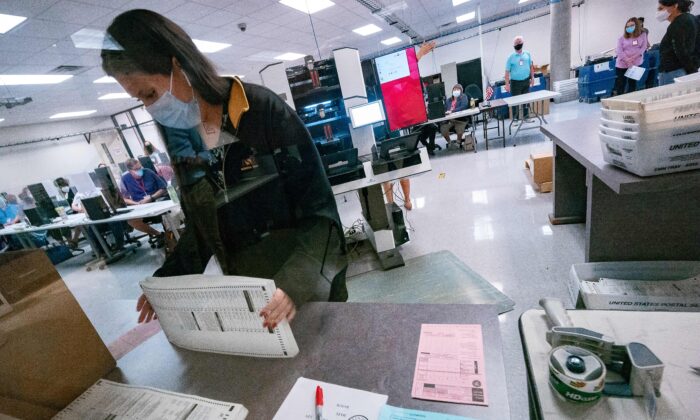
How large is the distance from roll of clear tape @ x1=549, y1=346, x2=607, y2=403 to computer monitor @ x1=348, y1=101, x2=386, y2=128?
289 cm

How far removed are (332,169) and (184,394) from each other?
1876 mm

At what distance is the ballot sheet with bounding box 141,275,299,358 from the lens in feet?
2.00

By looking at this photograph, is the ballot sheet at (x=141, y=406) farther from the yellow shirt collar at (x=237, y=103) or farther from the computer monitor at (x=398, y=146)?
the computer monitor at (x=398, y=146)

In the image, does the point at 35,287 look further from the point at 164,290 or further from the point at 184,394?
the point at 184,394

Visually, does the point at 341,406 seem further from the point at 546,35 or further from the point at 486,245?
the point at 546,35

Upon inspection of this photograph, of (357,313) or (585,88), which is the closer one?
(357,313)

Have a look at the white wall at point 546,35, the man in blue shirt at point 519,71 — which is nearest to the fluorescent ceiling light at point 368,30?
the man in blue shirt at point 519,71

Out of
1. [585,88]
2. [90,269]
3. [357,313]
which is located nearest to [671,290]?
[357,313]

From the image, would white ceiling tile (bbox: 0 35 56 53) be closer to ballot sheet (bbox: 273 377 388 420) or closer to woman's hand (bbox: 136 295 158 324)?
woman's hand (bbox: 136 295 158 324)

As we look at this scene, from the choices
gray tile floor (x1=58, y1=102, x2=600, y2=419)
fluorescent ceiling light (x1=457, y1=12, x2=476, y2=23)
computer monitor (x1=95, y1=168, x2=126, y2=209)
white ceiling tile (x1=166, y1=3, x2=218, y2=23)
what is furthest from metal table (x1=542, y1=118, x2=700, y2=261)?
fluorescent ceiling light (x1=457, y1=12, x2=476, y2=23)

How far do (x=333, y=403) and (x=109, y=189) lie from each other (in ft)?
15.6

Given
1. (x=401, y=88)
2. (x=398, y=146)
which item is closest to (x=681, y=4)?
(x=401, y=88)

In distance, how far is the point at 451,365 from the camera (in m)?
0.53

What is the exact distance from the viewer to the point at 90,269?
3.69m
